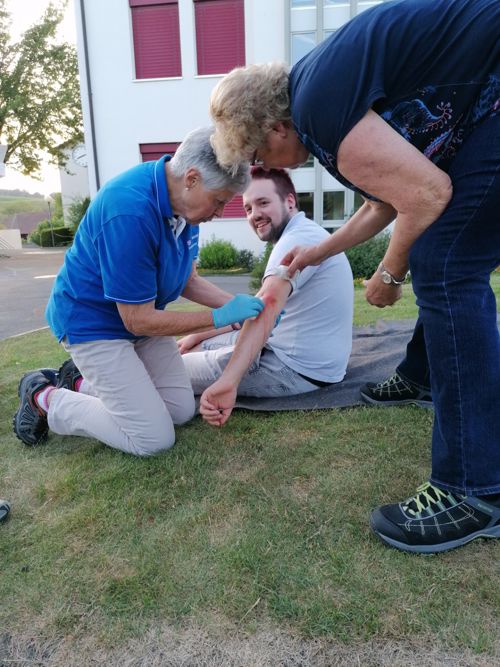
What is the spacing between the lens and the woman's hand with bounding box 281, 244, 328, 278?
2.38 m

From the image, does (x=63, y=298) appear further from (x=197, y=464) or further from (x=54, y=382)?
(x=197, y=464)

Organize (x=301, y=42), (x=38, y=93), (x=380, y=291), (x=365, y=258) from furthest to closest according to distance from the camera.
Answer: (x=38, y=93)
(x=301, y=42)
(x=365, y=258)
(x=380, y=291)

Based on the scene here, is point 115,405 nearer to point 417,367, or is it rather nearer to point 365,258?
point 417,367

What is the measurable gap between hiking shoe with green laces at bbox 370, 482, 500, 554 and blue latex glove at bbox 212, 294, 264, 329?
1030 mm

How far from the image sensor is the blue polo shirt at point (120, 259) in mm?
2074

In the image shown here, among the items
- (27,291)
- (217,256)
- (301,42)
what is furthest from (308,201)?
(27,291)

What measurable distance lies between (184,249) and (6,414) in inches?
58.6

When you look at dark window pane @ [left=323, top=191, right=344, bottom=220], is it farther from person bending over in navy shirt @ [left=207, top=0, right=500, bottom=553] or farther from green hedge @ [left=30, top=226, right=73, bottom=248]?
green hedge @ [left=30, top=226, right=73, bottom=248]

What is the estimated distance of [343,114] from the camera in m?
1.40

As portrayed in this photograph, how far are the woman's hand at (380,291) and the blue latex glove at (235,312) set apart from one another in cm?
50

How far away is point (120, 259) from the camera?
2.07 meters

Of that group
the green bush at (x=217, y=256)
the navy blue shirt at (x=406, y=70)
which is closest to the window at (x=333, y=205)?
the green bush at (x=217, y=256)

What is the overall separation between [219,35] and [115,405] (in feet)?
44.8

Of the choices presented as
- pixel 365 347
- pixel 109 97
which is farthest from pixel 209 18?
pixel 365 347
